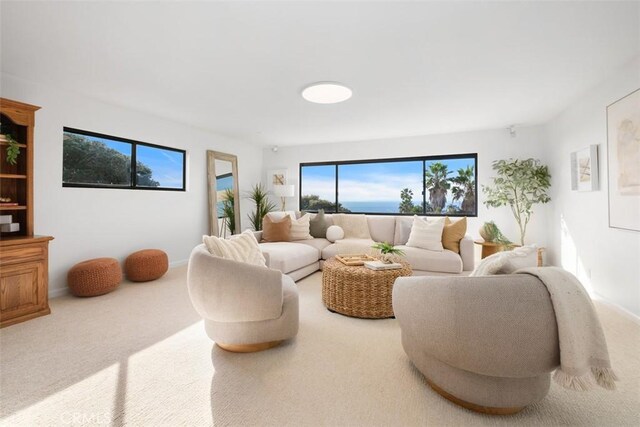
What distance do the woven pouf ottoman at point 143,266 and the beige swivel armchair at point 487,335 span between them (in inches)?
142

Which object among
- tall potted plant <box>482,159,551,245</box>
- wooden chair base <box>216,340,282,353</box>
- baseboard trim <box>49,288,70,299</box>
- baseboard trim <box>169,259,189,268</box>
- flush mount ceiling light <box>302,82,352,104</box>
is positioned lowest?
wooden chair base <box>216,340,282,353</box>

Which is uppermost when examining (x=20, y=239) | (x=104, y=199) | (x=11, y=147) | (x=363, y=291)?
(x=11, y=147)

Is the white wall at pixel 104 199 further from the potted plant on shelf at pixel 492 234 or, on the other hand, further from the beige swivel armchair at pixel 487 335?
the potted plant on shelf at pixel 492 234

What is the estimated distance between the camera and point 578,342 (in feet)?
3.97

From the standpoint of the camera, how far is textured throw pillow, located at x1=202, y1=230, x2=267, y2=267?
2217mm

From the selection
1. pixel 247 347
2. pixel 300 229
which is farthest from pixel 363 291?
pixel 300 229

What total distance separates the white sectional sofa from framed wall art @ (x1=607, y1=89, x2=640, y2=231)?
1.49 metres

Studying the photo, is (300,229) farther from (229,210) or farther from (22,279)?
(22,279)

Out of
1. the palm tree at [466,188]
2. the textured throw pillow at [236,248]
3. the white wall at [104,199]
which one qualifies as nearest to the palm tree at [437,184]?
the palm tree at [466,188]

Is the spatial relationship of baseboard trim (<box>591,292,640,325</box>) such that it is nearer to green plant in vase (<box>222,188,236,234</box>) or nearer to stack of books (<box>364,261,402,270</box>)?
stack of books (<box>364,261,402,270</box>)

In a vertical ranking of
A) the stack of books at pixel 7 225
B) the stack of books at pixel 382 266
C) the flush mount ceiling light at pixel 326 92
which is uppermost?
the flush mount ceiling light at pixel 326 92

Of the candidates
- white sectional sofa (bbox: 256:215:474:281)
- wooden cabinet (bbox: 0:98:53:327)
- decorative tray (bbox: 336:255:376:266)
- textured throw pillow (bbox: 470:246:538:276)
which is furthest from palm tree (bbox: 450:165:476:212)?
wooden cabinet (bbox: 0:98:53:327)

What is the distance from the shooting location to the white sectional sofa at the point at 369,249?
12.1 feet

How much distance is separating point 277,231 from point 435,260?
2.36 m
